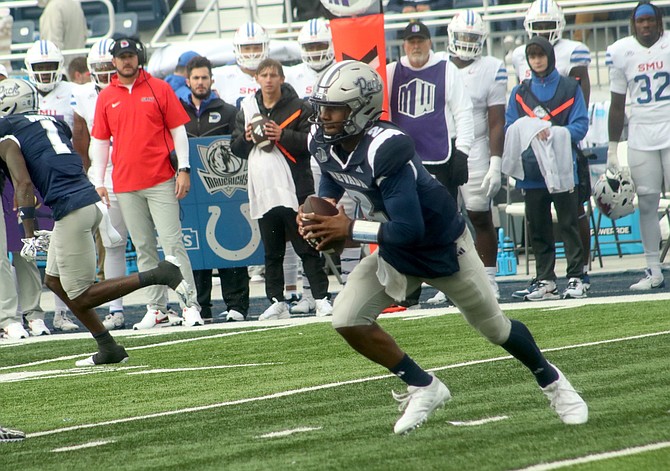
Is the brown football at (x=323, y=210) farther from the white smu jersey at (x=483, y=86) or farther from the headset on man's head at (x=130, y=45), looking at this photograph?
the white smu jersey at (x=483, y=86)

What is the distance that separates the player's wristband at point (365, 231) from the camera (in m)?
4.99

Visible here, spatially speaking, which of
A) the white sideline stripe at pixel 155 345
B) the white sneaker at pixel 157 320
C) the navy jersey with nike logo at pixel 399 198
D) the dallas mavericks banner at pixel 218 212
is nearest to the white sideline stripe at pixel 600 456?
the navy jersey with nike logo at pixel 399 198

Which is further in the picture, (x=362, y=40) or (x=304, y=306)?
(x=304, y=306)

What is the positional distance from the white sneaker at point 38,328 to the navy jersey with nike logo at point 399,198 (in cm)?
Answer: 556

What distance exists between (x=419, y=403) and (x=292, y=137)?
4.99 meters

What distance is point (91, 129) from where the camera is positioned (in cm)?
1077

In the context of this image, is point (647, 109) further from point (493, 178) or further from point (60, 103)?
point (60, 103)

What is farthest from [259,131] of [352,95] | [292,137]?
[352,95]

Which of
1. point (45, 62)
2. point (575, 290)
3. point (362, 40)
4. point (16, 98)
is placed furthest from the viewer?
point (45, 62)

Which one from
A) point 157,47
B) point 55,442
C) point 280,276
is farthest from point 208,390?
point 157,47

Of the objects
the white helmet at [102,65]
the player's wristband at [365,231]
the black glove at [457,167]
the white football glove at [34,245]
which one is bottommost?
the white football glove at [34,245]

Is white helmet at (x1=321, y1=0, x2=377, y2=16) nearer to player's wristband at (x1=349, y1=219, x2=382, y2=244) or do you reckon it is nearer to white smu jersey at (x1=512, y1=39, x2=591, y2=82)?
white smu jersey at (x1=512, y1=39, x2=591, y2=82)

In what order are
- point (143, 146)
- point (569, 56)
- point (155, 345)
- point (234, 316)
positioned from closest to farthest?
1. point (155, 345)
2. point (143, 146)
3. point (234, 316)
4. point (569, 56)

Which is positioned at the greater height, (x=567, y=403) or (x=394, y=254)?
(x=394, y=254)
